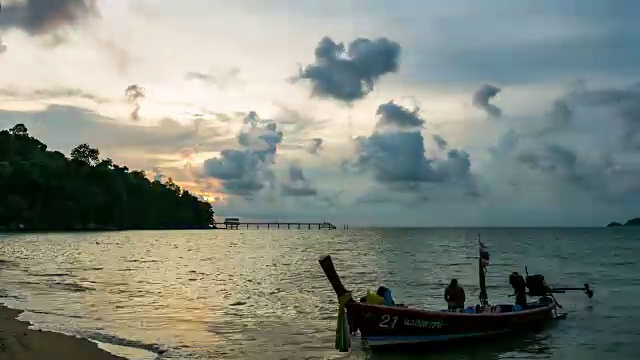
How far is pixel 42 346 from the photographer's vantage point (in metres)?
18.4

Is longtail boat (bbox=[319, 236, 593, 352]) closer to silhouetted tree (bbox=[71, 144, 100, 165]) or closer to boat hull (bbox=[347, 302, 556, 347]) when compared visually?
boat hull (bbox=[347, 302, 556, 347])

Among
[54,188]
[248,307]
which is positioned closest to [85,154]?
[54,188]

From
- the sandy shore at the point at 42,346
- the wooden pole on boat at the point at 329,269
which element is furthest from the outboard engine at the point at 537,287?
the sandy shore at the point at 42,346

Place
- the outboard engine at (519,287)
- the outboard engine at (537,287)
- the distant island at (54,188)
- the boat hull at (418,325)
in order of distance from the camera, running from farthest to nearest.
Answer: the distant island at (54,188) < the outboard engine at (537,287) < the outboard engine at (519,287) < the boat hull at (418,325)

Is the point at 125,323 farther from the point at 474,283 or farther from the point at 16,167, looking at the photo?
the point at 16,167

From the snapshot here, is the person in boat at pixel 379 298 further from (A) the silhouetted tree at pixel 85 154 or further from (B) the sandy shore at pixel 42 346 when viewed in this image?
(A) the silhouetted tree at pixel 85 154

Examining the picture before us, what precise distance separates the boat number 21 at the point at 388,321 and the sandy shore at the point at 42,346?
26.2 feet

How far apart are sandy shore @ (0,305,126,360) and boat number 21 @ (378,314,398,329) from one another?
7.98 m

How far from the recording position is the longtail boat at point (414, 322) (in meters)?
18.2

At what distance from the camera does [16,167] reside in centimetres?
15338

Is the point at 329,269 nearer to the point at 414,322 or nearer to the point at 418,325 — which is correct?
the point at 414,322

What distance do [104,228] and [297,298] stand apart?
160 meters

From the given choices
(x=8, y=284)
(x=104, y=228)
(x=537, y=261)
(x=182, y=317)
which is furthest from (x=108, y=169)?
(x=182, y=317)

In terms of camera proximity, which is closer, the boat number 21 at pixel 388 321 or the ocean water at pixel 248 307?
the boat number 21 at pixel 388 321
